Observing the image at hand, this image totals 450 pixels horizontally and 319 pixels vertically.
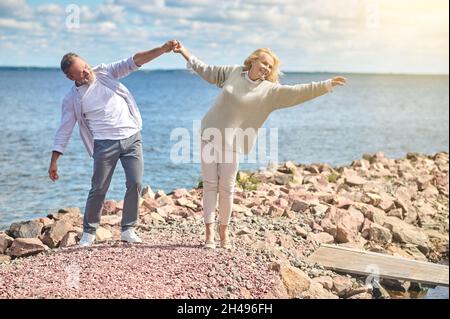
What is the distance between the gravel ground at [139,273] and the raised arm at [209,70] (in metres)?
1.31

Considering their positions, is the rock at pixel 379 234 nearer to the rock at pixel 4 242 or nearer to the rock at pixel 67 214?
the rock at pixel 67 214

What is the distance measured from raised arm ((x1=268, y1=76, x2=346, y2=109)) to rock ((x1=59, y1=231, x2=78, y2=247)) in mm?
2221

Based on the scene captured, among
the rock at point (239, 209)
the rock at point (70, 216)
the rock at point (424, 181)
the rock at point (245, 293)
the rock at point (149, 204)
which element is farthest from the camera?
the rock at point (424, 181)

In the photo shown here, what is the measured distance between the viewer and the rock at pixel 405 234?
318 inches

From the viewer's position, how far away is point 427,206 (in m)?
10.0

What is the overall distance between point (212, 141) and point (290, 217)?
2302 mm

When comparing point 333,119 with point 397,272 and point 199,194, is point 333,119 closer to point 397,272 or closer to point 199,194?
point 199,194

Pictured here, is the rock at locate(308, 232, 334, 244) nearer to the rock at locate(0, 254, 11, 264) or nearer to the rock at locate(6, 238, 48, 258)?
the rock at locate(6, 238, 48, 258)

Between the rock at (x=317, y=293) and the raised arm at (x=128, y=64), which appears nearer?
the rock at (x=317, y=293)

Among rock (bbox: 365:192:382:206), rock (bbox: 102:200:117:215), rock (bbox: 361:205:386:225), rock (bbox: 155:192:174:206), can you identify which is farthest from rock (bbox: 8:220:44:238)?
rock (bbox: 365:192:382:206)

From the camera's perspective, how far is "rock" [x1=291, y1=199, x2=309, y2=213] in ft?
26.2

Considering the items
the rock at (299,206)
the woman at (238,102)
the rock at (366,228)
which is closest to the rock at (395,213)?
the rock at (366,228)

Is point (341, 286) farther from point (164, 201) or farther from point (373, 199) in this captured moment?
point (373, 199)
